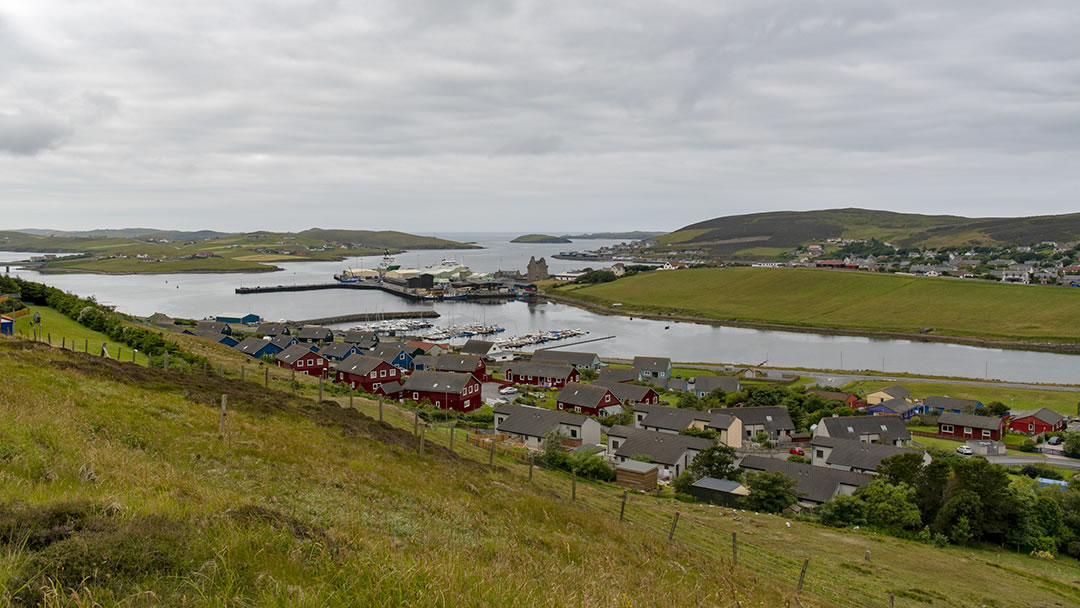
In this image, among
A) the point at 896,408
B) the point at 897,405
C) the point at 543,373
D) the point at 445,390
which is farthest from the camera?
the point at 543,373

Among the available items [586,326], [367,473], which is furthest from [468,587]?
[586,326]

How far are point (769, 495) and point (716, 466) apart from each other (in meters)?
2.40

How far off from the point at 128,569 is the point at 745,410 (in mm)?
30522

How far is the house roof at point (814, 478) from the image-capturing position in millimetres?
19969

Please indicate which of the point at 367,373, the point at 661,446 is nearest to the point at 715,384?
the point at 661,446

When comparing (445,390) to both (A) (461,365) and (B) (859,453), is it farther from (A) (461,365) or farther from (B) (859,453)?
(B) (859,453)

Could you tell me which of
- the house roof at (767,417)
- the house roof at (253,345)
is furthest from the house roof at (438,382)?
the house roof at (767,417)

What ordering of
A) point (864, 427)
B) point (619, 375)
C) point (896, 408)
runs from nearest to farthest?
point (864, 427), point (896, 408), point (619, 375)

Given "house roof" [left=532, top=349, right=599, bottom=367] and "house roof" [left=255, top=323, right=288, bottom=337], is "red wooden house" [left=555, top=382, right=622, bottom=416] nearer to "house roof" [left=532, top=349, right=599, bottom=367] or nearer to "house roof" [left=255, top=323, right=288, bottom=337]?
"house roof" [left=532, top=349, right=599, bottom=367]

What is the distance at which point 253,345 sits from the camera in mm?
39625

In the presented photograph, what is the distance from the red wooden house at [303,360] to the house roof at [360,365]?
150 centimetres

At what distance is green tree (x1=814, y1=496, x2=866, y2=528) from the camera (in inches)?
699

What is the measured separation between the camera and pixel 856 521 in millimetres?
17766

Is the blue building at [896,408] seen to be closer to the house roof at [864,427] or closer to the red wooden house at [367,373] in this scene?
the house roof at [864,427]
